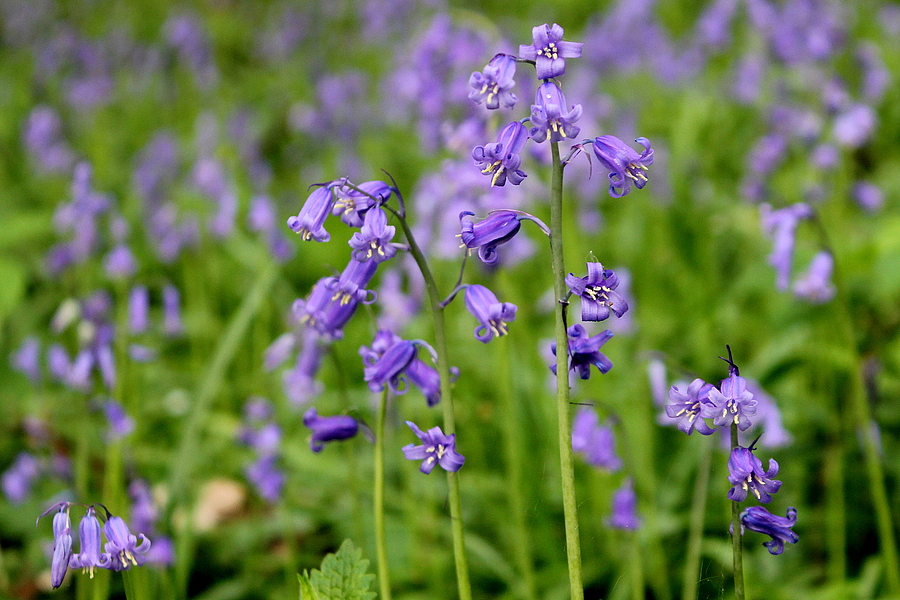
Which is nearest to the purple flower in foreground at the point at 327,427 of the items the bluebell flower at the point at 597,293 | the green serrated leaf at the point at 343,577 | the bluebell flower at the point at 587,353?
the green serrated leaf at the point at 343,577

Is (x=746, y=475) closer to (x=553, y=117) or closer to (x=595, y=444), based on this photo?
(x=553, y=117)

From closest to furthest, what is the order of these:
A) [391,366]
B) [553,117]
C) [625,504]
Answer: [553,117] < [391,366] < [625,504]

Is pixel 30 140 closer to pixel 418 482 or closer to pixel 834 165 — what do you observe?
pixel 418 482

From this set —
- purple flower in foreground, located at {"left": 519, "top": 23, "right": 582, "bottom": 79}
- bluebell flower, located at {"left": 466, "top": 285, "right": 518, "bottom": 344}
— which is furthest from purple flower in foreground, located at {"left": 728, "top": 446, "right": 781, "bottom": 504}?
purple flower in foreground, located at {"left": 519, "top": 23, "right": 582, "bottom": 79}

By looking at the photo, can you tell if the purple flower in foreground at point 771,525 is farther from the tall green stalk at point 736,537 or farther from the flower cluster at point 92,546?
the flower cluster at point 92,546

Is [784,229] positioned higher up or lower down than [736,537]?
higher up

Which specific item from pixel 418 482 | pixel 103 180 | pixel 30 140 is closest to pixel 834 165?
pixel 418 482

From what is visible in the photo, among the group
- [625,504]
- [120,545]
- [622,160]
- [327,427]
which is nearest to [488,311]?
[622,160]
